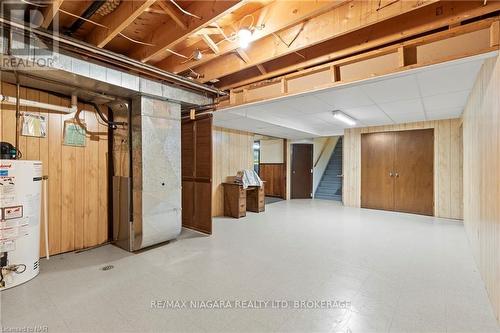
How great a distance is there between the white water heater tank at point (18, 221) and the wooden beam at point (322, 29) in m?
2.41

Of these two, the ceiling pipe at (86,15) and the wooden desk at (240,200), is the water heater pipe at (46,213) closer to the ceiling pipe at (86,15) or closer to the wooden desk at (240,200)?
the ceiling pipe at (86,15)

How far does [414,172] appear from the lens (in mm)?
5727

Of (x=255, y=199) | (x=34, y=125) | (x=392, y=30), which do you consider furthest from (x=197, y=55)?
(x=255, y=199)

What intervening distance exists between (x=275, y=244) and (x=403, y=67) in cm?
272

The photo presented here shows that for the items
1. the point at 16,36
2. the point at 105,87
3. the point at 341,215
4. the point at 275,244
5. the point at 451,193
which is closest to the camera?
the point at 16,36

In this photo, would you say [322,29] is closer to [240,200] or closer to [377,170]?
[240,200]

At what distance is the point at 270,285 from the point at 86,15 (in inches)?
119

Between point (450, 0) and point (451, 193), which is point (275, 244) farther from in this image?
point (451, 193)

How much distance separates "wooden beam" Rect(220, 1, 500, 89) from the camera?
1.83 metres

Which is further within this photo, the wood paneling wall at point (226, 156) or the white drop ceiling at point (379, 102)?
the wood paneling wall at point (226, 156)

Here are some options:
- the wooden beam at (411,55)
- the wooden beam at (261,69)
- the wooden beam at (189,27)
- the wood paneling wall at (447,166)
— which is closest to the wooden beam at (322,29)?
the wooden beam at (261,69)

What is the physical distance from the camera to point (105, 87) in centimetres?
281

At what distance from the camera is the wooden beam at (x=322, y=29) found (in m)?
1.84

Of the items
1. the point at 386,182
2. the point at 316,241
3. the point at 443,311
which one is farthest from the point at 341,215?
the point at 443,311
